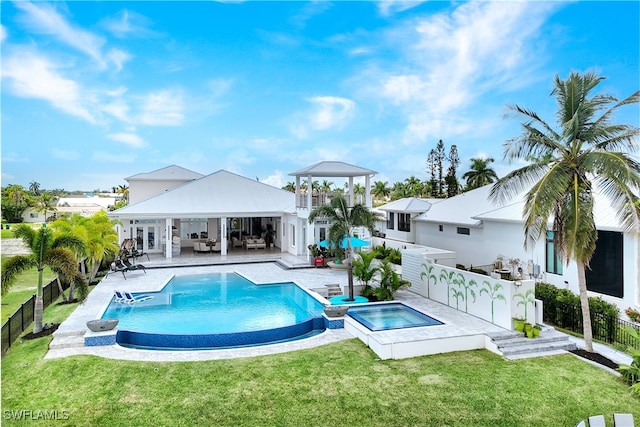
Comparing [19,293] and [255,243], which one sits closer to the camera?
[19,293]

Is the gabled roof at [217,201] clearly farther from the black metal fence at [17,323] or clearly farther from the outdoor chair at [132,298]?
the black metal fence at [17,323]

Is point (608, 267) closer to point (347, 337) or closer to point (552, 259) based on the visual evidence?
point (552, 259)

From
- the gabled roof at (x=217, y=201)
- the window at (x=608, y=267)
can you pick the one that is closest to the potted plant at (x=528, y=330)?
the window at (x=608, y=267)

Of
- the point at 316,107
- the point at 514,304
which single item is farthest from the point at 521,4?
the point at 316,107

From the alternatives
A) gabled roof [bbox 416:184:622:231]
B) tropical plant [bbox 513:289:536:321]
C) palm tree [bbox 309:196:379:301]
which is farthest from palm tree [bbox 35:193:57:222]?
tropical plant [bbox 513:289:536:321]

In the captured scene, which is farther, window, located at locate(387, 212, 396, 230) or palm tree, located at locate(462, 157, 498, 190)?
palm tree, located at locate(462, 157, 498, 190)

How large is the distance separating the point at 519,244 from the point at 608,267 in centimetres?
366

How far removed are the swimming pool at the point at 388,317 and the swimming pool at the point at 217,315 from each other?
4.79ft

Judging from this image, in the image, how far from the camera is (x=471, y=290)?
13672mm

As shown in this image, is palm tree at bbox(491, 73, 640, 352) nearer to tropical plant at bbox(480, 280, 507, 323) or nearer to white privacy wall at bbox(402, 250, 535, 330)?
white privacy wall at bbox(402, 250, 535, 330)

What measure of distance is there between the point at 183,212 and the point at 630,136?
72.3 feet

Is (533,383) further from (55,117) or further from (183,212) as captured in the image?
(55,117)

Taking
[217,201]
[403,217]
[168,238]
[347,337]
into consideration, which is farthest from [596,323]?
[217,201]

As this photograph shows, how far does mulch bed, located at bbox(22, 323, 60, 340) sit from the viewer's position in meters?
12.0
